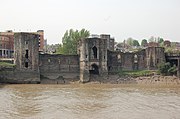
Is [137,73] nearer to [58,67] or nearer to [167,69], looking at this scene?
[167,69]

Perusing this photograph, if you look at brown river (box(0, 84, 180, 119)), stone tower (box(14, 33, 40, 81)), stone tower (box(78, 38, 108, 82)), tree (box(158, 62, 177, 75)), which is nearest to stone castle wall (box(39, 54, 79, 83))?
stone tower (box(78, 38, 108, 82))

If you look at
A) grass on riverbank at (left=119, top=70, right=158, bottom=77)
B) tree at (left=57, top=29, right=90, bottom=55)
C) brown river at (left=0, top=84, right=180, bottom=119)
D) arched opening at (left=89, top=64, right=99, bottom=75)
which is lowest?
brown river at (left=0, top=84, right=180, bottom=119)

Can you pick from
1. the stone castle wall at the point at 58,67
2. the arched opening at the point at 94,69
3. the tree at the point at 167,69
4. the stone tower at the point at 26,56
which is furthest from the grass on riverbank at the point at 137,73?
the stone tower at the point at 26,56

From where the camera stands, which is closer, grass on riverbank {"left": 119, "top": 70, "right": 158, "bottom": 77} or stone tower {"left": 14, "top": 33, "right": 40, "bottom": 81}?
stone tower {"left": 14, "top": 33, "right": 40, "bottom": 81}

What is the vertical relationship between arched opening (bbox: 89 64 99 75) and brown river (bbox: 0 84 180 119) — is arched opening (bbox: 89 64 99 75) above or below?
above

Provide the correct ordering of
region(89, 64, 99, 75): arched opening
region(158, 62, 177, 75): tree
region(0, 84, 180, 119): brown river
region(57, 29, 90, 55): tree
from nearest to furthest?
region(0, 84, 180, 119): brown river < region(158, 62, 177, 75): tree < region(89, 64, 99, 75): arched opening < region(57, 29, 90, 55): tree

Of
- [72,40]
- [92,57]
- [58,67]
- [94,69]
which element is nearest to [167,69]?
[94,69]

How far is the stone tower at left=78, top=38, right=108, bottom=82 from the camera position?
168 ft

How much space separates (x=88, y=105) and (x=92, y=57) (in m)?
22.1

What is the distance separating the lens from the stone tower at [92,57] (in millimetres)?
51241

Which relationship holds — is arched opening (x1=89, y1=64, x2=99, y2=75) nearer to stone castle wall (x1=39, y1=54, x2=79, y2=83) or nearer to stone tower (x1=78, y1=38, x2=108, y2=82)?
stone tower (x1=78, y1=38, x2=108, y2=82)

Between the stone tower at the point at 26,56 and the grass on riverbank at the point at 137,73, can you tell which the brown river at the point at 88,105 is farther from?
the grass on riverbank at the point at 137,73

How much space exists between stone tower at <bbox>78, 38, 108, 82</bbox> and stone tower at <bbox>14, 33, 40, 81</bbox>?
6.62m

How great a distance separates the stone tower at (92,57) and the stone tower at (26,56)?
6623 mm
